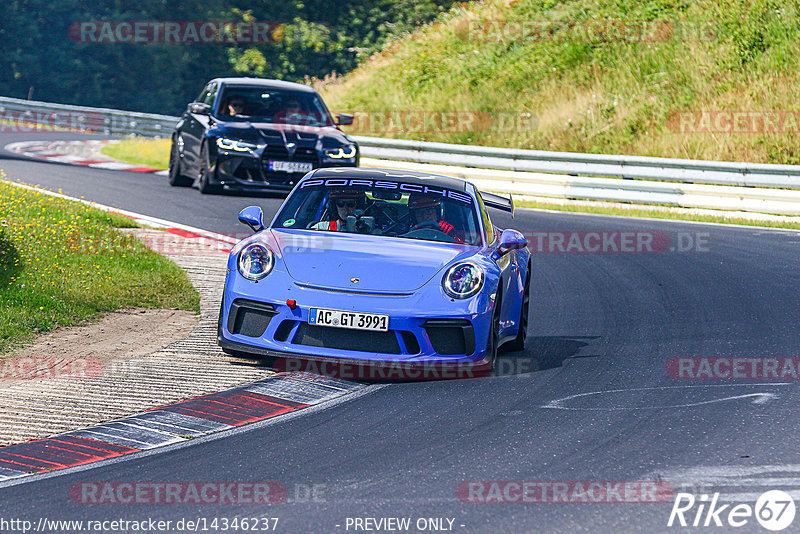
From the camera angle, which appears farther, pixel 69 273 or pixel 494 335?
pixel 69 273

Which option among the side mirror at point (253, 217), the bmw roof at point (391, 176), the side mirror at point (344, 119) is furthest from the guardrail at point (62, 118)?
the side mirror at point (253, 217)

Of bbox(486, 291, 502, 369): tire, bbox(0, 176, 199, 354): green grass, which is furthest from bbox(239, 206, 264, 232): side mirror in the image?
bbox(486, 291, 502, 369): tire

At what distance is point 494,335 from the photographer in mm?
8242

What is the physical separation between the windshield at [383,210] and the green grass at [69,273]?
1814 millimetres

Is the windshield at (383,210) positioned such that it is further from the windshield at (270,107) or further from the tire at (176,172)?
the tire at (176,172)

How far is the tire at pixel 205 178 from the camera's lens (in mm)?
17938

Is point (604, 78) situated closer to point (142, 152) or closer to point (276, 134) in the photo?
point (142, 152)

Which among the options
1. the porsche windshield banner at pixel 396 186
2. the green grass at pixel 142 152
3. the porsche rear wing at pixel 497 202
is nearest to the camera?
the porsche windshield banner at pixel 396 186

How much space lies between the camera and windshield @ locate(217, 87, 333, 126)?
1828cm

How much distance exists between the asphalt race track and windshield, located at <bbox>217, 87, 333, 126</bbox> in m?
8.17

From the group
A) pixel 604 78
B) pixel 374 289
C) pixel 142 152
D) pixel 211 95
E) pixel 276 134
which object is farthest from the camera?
pixel 604 78

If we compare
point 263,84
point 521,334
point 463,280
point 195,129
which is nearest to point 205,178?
point 195,129

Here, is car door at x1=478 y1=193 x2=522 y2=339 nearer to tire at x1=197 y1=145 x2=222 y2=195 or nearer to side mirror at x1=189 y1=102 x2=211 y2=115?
tire at x1=197 y1=145 x2=222 y2=195

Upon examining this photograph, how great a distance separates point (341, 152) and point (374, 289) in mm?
10105
